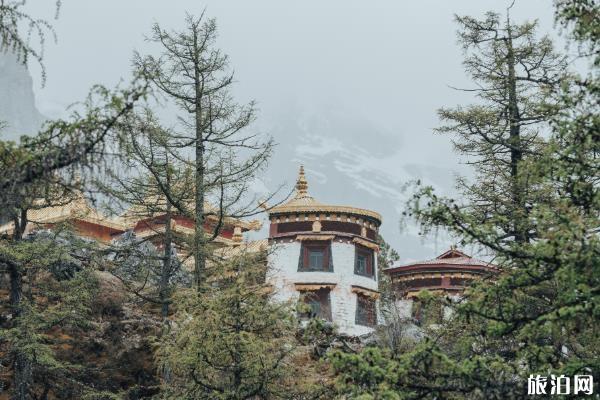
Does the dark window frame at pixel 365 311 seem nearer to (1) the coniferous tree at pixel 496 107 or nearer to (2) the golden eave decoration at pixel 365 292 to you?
(2) the golden eave decoration at pixel 365 292

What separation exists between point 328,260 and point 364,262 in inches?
61.4

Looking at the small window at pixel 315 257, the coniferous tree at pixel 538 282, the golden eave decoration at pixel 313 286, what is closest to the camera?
the coniferous tree at pixel 538 282

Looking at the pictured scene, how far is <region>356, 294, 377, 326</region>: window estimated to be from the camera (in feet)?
99.8

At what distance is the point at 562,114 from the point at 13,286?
564 inches

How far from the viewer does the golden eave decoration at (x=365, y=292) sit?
100 ft

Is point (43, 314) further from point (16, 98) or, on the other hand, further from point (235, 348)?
point (16, 98)

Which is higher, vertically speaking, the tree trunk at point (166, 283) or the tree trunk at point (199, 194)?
the tree trunk at point (199, 194)

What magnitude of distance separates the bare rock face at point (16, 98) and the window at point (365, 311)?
153 m

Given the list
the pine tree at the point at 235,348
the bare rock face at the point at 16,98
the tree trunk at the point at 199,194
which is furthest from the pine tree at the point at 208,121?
the bare rock face at the point at 16,98

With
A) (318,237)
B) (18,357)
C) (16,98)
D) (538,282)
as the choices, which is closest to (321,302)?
(318,237)

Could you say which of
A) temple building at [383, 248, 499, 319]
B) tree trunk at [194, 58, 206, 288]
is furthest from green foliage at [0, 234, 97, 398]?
temple building at [383, 248, 499, 319]

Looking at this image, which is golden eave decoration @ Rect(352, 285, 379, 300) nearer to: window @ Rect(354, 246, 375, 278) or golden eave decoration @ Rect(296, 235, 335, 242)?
window @ Rect(354, 246, 375, 278)

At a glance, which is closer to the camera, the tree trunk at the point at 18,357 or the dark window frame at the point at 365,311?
the tree trunk at the point at 18,357

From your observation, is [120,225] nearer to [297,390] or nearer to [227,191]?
[227,191]
